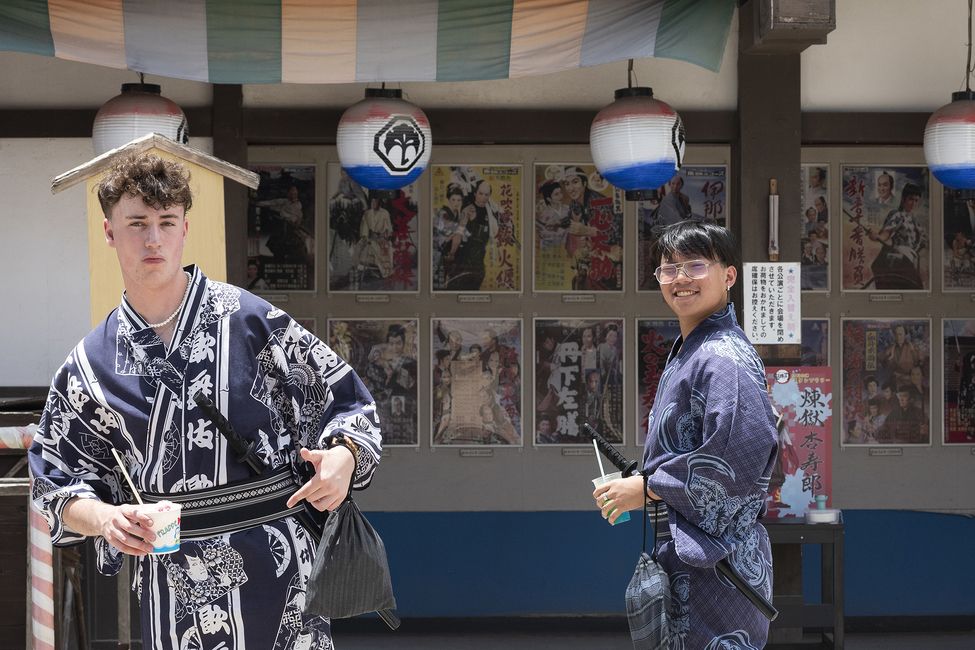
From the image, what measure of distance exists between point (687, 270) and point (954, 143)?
2956mm

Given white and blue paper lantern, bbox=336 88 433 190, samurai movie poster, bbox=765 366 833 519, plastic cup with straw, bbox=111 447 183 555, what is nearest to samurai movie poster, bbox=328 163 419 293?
white and blue paper lantern, bbox=336 88 433 190

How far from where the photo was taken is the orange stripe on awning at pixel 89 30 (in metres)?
5.39

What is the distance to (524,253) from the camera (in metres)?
7.31

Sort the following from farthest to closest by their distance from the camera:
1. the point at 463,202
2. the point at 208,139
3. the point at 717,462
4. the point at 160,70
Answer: the point at 463,202
the point at 208,139
the point at 160,70
the point at 717,462

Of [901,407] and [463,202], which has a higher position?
[463,202]

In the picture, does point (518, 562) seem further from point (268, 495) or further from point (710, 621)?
point (268, 495)

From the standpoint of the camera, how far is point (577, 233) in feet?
24.1

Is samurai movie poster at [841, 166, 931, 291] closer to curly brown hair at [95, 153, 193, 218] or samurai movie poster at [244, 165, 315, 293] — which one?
samurai movie poster at [244, 165, 315, 293]

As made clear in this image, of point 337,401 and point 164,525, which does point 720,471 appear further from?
point 164,525

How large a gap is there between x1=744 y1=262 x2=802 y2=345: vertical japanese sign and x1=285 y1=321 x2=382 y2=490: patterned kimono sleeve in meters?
3.40

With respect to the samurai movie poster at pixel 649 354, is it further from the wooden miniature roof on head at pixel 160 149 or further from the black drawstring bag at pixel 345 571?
the black drawstring bag at pixel 345 571

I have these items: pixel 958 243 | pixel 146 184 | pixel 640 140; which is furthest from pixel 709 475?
pixel 958 243

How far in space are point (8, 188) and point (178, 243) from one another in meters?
3.88

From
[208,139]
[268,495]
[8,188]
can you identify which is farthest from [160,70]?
[268,495]
